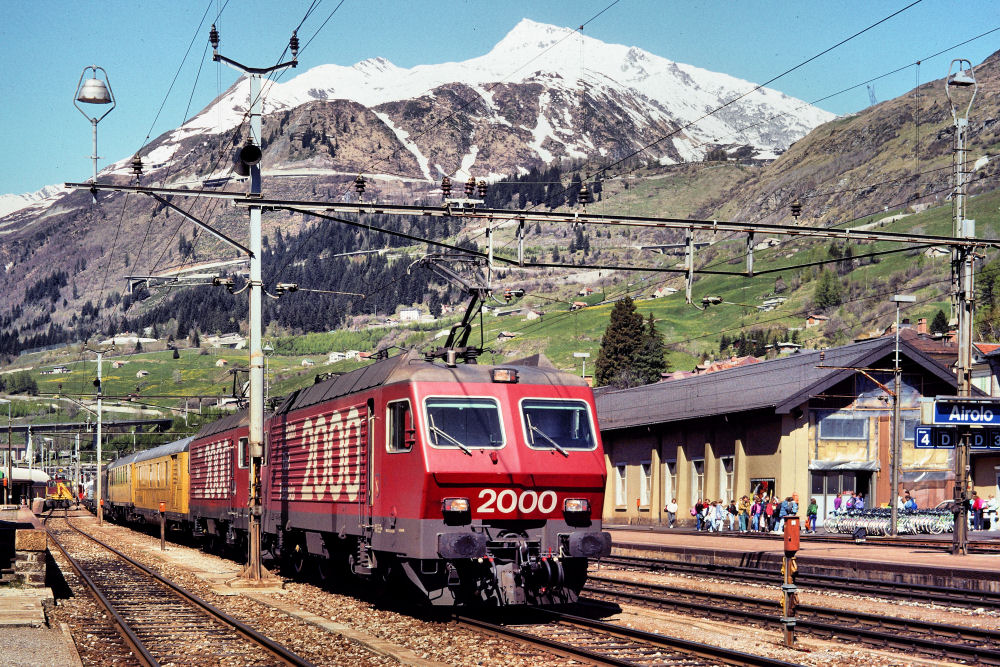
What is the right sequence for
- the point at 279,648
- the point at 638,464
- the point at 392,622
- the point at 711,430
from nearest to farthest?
1. the point at 279,648
2. the point at 392,622
3. the point at 711,430
4. the point at 638,464

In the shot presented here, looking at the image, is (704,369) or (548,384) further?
(704,369)

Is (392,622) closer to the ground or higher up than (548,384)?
closer to the ground

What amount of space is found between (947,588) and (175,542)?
3423 centimetres

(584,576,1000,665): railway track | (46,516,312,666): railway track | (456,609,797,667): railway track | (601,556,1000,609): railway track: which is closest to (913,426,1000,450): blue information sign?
(601,556,1000,609): railway track

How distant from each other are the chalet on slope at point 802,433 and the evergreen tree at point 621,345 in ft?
214

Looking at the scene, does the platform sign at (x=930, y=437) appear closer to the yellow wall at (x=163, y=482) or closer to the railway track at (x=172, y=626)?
the railway track at (x=172, y=626)

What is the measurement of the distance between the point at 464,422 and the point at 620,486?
48091 millimetres

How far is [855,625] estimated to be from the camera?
63.1 feet

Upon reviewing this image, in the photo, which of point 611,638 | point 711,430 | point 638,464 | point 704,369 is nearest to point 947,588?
point 611,638

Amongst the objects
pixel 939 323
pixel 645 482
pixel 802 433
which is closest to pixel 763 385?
pixel 802 433

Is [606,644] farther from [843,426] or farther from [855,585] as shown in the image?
[843,426]

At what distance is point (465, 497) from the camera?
1798 cm

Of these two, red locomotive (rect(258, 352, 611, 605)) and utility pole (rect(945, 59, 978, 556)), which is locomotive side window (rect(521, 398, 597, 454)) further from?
utility pole (rect(945, 59, 978, 556))

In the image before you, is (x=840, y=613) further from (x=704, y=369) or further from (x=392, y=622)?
(x=704, y=369)
